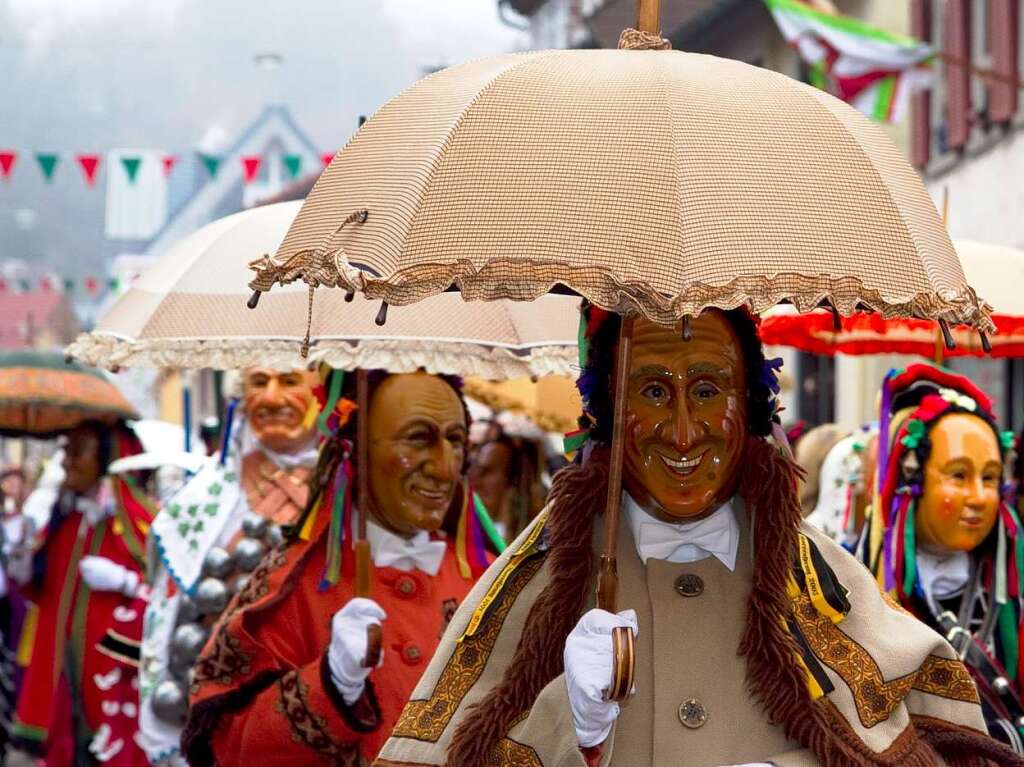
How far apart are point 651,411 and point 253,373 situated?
13.4 ft

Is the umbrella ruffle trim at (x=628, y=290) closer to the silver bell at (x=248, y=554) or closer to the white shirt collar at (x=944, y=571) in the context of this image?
the white shirt collar at (x=944, y=571)

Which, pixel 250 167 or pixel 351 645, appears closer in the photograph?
pixel 351 645

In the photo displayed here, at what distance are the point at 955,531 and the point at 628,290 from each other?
3116 mm

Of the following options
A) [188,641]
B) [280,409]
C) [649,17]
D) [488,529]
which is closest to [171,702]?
[188,641]

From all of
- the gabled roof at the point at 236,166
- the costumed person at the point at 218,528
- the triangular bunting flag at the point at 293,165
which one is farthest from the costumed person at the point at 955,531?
the gabled roof at the point at 236,166

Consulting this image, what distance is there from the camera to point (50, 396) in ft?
30.3

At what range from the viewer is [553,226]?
3.08 meters

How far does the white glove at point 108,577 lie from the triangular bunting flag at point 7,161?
6.31 metres

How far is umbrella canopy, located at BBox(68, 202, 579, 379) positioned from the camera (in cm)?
498

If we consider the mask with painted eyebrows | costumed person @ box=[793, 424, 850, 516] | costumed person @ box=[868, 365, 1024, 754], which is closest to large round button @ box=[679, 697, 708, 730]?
the mask with painted eyebrows

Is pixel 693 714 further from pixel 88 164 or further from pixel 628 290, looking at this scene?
pixel 88 164

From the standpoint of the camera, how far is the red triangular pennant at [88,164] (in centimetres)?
1516

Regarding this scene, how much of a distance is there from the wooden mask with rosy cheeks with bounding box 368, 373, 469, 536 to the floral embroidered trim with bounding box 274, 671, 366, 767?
57 centimetres

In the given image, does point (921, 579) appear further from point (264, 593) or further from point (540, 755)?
point (540, 755)
